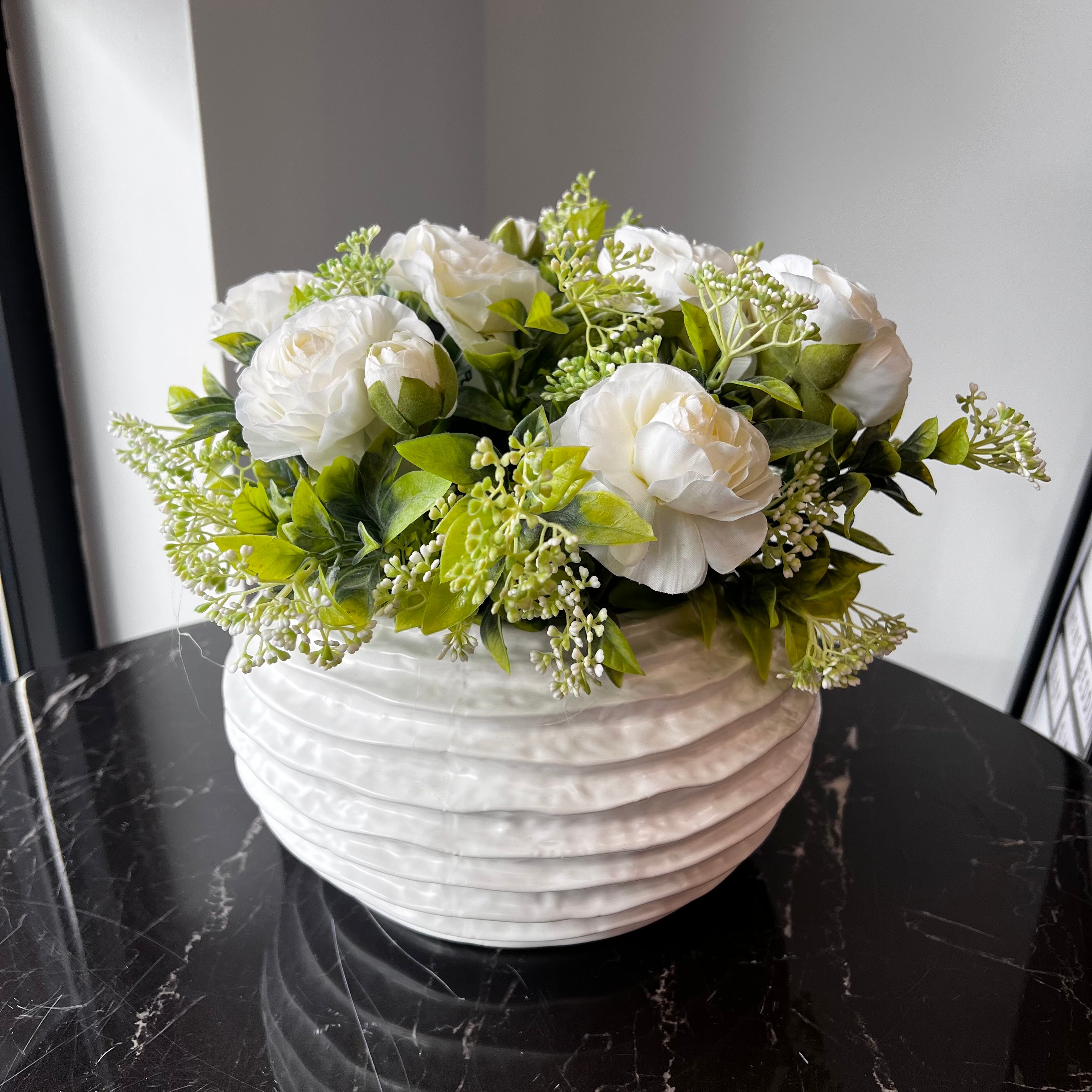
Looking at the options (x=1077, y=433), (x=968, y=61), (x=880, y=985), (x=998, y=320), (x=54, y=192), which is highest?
(x=968, y=61)

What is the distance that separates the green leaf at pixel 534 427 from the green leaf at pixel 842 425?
0.55ft

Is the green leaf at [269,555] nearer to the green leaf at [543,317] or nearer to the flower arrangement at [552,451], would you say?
the flower arrangement at [552,451]

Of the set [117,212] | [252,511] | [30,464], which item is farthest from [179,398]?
[30,464]

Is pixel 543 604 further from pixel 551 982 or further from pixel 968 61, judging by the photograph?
pixel 968 61

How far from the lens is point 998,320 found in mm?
1219

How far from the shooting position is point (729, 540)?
0.47 metres

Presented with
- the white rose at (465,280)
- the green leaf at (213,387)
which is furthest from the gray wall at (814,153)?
the white rose at (465,280)

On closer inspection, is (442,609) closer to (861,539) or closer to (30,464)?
(861,539)

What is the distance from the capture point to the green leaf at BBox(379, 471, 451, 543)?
468mm

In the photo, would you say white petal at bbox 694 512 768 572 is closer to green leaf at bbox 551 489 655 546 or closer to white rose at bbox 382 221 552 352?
→ green leaf at bbox 551 489 655 546

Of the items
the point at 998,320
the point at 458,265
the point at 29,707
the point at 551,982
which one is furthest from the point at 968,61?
the point at 29,707

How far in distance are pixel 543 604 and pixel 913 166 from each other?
106 cm

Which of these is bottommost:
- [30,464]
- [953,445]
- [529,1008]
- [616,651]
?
[529,1008]

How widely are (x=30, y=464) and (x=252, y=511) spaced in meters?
0.94
